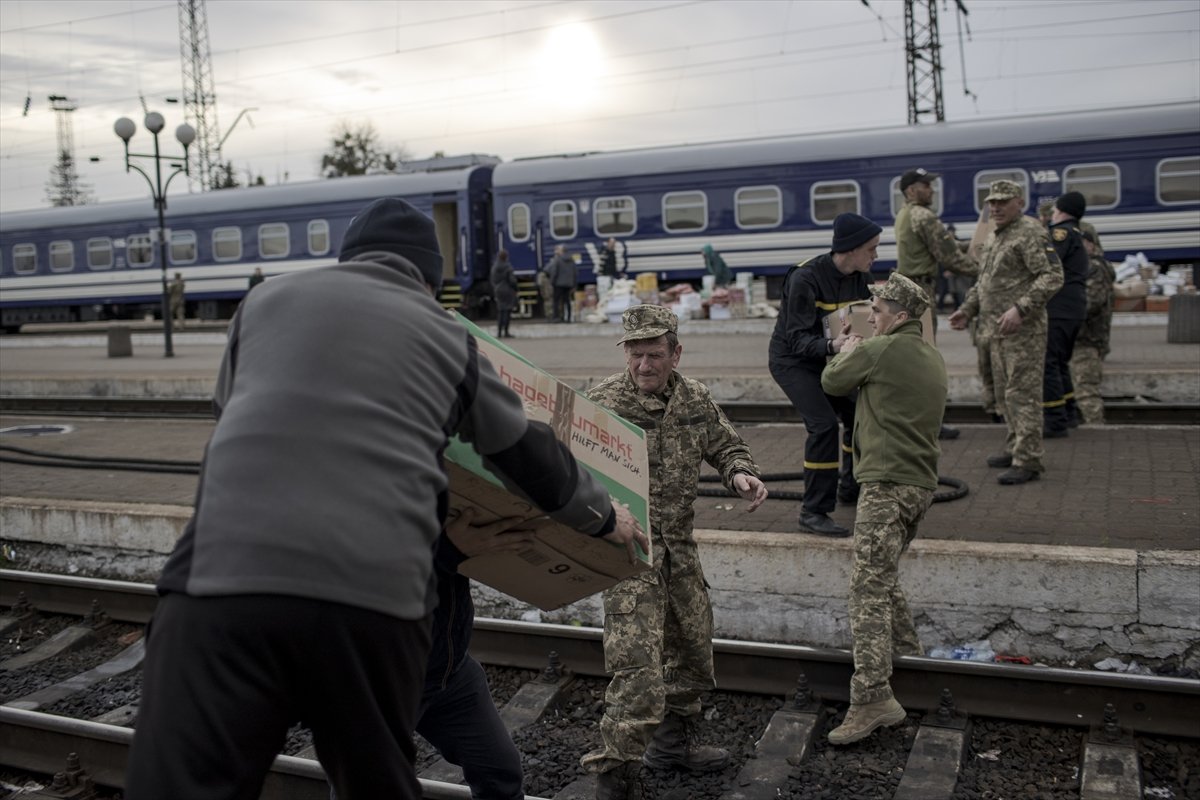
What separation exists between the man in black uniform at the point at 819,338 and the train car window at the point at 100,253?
29.2 metres

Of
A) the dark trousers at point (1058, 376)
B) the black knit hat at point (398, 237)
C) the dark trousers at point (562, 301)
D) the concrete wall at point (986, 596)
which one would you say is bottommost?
the concrete wall at point (986, 596)

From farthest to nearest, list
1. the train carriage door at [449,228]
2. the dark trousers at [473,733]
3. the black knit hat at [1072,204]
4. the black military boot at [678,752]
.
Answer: the train carriage door at [449,228] < the black knit hat at [1072,204] < the black military boot at [678,752] < the dark trousers at [473,733]

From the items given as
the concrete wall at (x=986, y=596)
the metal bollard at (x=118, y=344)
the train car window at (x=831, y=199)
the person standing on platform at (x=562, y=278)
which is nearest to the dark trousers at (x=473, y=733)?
the concrete wall at (x=986, y=596)

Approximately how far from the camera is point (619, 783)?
4434 mm

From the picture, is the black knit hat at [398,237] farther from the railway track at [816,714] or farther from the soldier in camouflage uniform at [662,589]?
the railway track at [816,714]

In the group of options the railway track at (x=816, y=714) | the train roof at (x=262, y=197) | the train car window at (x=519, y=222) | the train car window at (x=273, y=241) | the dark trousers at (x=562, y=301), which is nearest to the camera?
the railway track at (x=816, y=714)

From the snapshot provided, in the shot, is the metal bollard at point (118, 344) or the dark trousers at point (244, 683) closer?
the dark trousers at point (244, 683)

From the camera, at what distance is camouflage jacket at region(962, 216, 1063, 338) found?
25.5ft

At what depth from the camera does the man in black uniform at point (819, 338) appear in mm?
6512

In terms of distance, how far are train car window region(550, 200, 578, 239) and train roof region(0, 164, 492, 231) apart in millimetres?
2719

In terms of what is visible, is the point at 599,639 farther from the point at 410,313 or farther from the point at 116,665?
the point at 410,313

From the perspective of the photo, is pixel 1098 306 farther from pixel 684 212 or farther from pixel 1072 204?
pixel 684 212

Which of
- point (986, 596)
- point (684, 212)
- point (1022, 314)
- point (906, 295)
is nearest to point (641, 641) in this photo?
point (906, 295)

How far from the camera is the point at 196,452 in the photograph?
11.2 m
